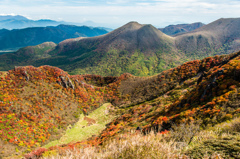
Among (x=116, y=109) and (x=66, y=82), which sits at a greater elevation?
(x=66, y=82)

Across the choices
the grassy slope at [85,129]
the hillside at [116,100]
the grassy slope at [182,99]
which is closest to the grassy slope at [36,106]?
the hillside at [116,100]

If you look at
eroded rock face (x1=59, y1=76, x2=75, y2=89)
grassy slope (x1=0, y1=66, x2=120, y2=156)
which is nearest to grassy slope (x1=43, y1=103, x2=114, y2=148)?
grassy slope (x1=0, y1=66, x2=120, y2=156)

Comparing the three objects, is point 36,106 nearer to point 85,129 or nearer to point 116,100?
point 85,129

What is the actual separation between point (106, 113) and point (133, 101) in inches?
716

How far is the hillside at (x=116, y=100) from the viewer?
24.9 m

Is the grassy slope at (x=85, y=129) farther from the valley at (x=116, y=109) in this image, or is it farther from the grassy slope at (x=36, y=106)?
the grassy slope at (x=36, y=106)

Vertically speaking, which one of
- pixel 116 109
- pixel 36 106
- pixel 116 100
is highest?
pixel 36 106

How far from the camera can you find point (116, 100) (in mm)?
87750

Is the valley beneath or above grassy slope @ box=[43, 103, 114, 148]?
above

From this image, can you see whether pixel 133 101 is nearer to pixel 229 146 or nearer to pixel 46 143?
pixel 46 143

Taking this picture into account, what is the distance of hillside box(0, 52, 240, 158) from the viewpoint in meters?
24.9

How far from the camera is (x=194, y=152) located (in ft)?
Answer: 22.2

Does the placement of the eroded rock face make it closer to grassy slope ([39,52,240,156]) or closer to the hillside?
the hillside

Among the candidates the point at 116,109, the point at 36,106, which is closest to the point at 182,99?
the point at 116,109
